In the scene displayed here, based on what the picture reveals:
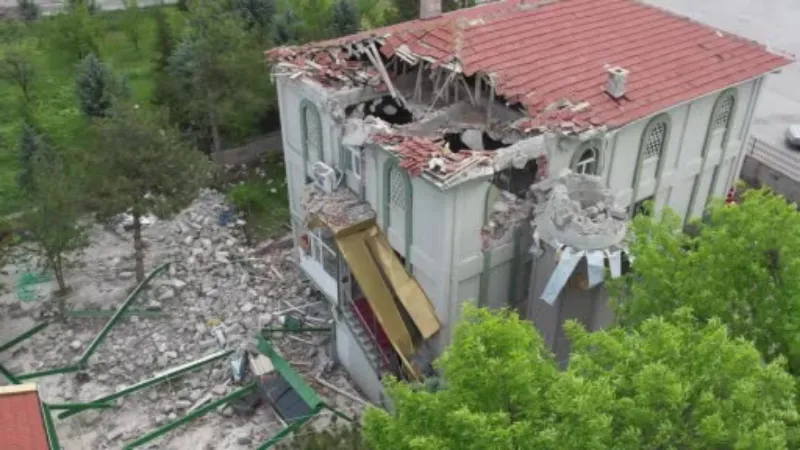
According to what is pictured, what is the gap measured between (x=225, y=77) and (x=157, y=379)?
12.8 metres

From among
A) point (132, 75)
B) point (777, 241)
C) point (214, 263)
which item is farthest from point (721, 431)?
point (132, 75)

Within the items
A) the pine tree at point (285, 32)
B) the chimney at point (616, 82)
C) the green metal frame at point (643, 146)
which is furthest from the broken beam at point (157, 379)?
the pine tree at point (285, 32)

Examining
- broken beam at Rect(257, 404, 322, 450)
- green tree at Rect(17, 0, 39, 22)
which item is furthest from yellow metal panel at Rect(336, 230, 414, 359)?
green tree at Rect(17, 0, 39, 22)

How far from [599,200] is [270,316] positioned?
10607 millimetres

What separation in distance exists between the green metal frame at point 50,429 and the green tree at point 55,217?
5.03 meters

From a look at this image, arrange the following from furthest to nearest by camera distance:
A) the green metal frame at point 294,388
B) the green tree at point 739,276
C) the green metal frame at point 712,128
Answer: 1. the green metal frame at point 712,128
2. the green metal frame at point 294,388
3. the green tree at point 739,276

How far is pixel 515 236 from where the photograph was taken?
18297 mm

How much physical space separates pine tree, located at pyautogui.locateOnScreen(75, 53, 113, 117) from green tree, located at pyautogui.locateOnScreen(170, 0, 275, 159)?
333 cm

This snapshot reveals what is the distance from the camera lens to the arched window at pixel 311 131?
20.6 metres

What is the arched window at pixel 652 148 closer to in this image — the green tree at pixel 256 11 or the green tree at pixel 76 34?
the green tree at pixel 256 11

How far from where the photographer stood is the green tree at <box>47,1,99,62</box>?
37906 millimetres

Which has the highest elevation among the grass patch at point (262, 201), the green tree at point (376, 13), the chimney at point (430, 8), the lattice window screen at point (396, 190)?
the chimney at point (430, 8)

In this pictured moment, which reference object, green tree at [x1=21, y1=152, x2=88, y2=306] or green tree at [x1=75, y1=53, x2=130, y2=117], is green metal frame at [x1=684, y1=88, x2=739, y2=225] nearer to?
green tree at [x1=21, y1=152, x2=88, y2=306]

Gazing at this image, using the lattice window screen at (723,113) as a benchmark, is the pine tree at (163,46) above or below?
below
